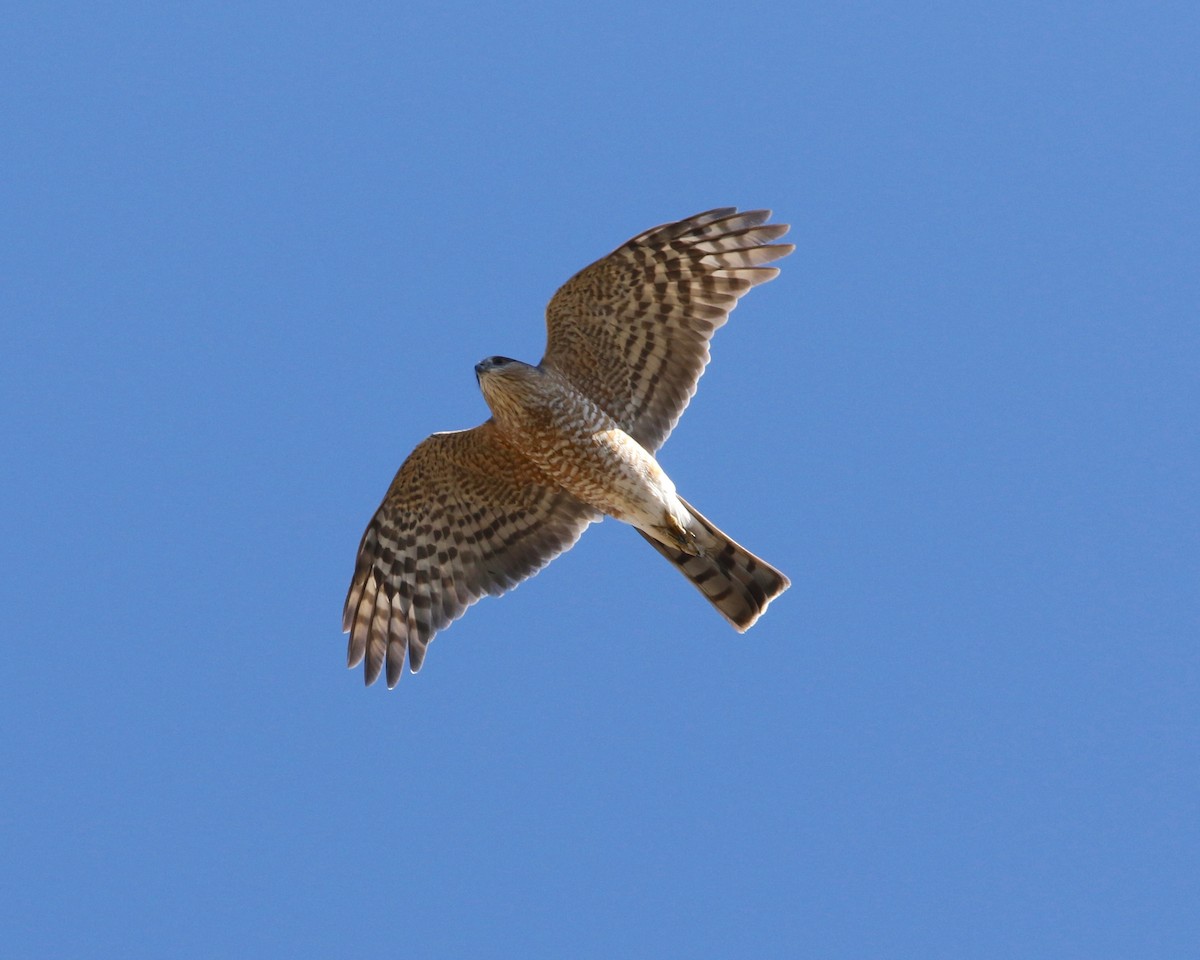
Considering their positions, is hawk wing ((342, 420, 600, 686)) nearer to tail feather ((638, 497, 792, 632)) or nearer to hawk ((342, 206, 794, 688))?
hawk ((342, 206, 794, 688))

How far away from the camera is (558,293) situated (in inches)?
414

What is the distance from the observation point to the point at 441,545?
11438 mm

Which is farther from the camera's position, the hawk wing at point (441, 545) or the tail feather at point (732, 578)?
the hawk wing at point (441, 545)

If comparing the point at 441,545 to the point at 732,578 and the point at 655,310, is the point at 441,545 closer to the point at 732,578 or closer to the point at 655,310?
the point at 732,578

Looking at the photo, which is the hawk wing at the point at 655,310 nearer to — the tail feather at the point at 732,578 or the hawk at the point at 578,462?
the hawk at the point at 578,462

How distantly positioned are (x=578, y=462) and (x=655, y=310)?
1.13 metres

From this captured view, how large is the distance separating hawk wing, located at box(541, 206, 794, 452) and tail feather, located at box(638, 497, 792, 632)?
780 millimetres

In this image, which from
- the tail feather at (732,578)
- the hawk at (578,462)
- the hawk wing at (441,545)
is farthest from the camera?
the hawk wing at (441,545)

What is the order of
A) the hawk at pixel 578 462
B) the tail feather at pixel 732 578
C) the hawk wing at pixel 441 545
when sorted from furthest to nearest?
the hawk wing at pixel 441 545, the tail feather at pixel 732 578, the hawk at pixel 578 462

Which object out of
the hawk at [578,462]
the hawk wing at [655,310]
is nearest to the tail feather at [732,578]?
the hawk at [578,462]

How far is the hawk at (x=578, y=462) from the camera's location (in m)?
10.5

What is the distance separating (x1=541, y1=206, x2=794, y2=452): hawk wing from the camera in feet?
34.8

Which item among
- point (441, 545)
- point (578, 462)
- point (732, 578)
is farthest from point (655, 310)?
point (441, 545)

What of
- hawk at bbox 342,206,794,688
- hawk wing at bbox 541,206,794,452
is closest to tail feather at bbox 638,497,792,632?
hawk at bbox 342,206,794,688
